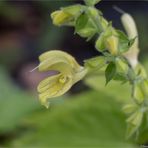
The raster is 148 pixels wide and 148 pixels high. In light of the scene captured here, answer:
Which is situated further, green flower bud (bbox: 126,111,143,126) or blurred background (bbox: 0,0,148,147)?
blurred background (bbox: 0,0,148,147)

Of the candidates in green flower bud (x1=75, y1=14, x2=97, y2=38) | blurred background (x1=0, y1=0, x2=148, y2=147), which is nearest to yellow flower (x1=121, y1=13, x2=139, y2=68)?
blurred background (x1=0, y1=0, x2=148, y2=147)

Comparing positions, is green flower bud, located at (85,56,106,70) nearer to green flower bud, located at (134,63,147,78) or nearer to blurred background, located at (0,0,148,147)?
green flower bud, located at (134,63,147,78)

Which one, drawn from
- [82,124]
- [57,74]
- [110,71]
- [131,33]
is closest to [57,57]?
[57,74]

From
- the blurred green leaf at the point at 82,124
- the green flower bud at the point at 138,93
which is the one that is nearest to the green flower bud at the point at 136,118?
the green flower bud at the point at 138,93

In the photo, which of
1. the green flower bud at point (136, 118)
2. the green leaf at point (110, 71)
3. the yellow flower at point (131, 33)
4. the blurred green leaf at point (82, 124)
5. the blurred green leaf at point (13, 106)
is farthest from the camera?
the blurred green leaf at point (13, 106)

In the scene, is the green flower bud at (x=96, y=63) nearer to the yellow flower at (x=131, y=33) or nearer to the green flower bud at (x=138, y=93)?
the green flower bud at (x=138, y=93)

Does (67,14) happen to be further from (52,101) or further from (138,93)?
(52,101)

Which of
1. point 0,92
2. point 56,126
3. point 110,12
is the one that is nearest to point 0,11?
point 110,12
